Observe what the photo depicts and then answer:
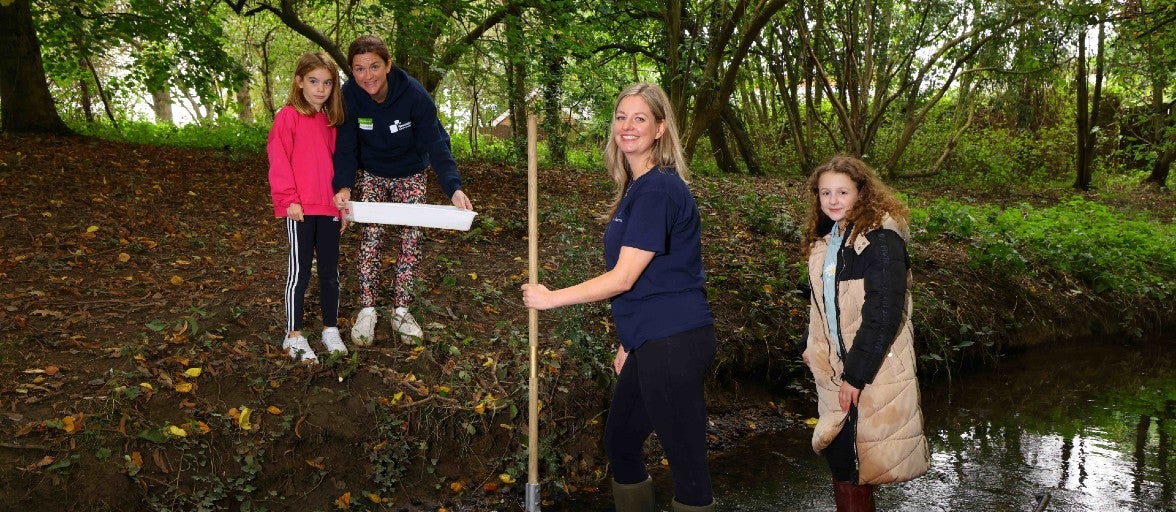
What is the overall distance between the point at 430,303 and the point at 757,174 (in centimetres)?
1080

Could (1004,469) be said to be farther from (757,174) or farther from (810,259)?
(757,174)

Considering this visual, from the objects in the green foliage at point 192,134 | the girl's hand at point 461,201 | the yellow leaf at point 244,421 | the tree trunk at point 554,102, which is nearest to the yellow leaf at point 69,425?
the yellow leaf at point 244,421

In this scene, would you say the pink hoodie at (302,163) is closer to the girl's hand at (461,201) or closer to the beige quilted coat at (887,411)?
the girl's hand at (461,201)

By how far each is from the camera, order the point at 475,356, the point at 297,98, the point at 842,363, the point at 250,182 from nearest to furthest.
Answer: the point at 842,363
the point at 297,98
the point at 475,356
the point at 250,182

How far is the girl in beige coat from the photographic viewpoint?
3004mm

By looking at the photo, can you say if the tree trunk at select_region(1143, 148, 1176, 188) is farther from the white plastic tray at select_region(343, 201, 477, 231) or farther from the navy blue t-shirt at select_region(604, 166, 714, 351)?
the navy blue t-shirt at select_region(604, 166, 714, 351)

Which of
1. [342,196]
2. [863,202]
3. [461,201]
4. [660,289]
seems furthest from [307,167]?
[863,202]

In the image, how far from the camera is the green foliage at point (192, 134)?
12.0 meters

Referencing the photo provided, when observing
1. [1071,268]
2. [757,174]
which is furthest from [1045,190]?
[1071,268]

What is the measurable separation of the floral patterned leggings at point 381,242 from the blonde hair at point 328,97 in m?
0.45

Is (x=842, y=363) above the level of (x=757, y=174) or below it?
below

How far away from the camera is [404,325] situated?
548 cm

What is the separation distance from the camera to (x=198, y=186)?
896 centimetres

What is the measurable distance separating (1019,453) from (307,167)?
492 centimetres
